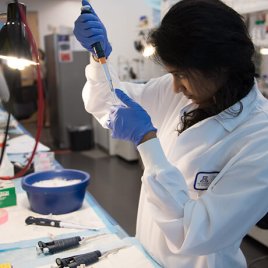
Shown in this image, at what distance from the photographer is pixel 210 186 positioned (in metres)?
1.00

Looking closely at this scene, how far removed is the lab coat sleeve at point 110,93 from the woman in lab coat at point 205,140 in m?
0.19

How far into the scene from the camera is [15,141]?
93.3 inches

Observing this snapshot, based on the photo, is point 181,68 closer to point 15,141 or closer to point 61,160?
point 15,141

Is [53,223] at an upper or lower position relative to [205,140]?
lower

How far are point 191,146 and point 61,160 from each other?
3833 mm

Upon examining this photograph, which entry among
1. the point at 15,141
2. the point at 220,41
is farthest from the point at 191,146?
the point at 15,141

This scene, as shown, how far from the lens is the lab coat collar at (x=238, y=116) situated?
3.36 feet

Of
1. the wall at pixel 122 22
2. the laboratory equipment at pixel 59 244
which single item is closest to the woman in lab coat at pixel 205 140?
the laboratory equipment at pixel 59 244

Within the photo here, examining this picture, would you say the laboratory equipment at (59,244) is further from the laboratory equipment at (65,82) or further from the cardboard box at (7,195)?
the laboratory equipment at (65,82)

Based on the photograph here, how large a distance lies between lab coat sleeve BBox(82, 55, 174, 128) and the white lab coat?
0.63 feet

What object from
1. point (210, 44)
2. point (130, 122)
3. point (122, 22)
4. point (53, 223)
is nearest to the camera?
point (210, 44)

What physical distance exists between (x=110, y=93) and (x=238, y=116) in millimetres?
503

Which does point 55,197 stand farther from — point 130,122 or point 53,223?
point 130,122

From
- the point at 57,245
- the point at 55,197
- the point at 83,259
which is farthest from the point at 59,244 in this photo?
the point at 55,197
